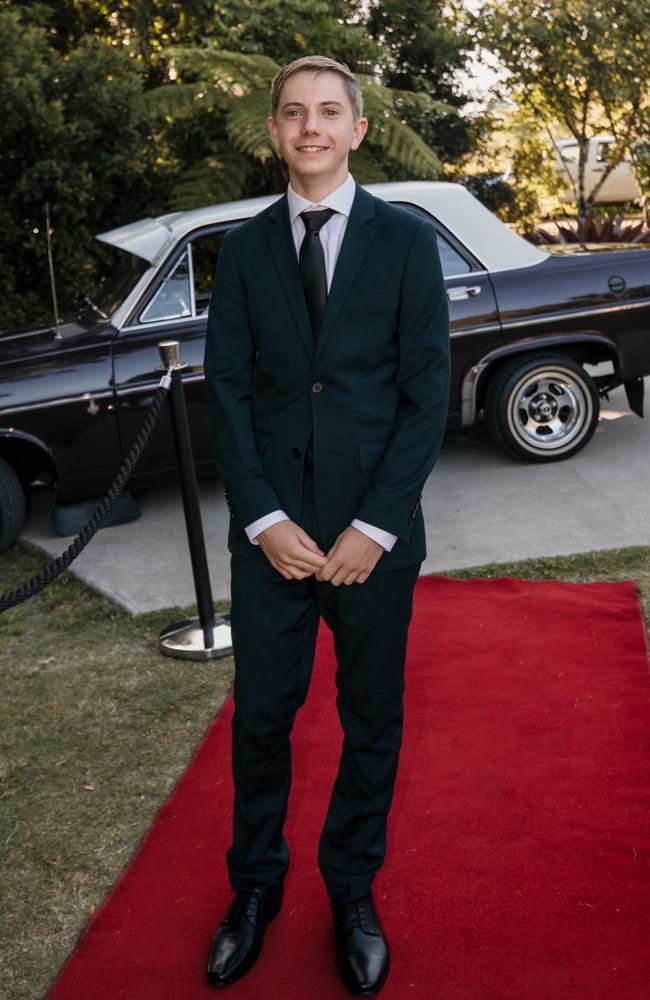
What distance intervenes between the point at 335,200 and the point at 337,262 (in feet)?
0.49

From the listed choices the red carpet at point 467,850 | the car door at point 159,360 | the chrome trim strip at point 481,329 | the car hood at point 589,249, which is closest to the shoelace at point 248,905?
the red carpet at point 467,850

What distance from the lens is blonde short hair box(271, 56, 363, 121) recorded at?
2400 mm

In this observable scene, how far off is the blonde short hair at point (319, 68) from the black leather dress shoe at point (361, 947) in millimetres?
1877

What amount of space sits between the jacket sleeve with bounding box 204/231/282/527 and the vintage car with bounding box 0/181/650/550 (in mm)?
3426

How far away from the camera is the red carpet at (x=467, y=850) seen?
104 inches

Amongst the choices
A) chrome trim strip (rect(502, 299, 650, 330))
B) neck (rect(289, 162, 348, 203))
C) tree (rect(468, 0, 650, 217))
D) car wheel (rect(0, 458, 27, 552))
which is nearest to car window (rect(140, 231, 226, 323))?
car wheel (rect(0, 458, 27, 552))

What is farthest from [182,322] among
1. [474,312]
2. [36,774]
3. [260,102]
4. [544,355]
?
[260,102]

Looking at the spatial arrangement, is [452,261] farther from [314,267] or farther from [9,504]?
[314,267]

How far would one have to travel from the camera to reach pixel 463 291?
21.0 ft

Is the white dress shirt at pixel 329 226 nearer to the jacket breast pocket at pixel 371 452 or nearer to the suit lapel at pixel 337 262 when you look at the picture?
the suit lapel at pixel 337 262

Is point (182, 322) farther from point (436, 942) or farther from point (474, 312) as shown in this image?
point (436, 942)

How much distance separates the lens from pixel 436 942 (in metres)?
2.72

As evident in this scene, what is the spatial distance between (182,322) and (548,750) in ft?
11.2

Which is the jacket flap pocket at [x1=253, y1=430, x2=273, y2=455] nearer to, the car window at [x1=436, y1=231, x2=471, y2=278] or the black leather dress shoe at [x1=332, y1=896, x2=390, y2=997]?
the black leather dress shoe at [x1=332, y1=896, x2=390, y2=997]
